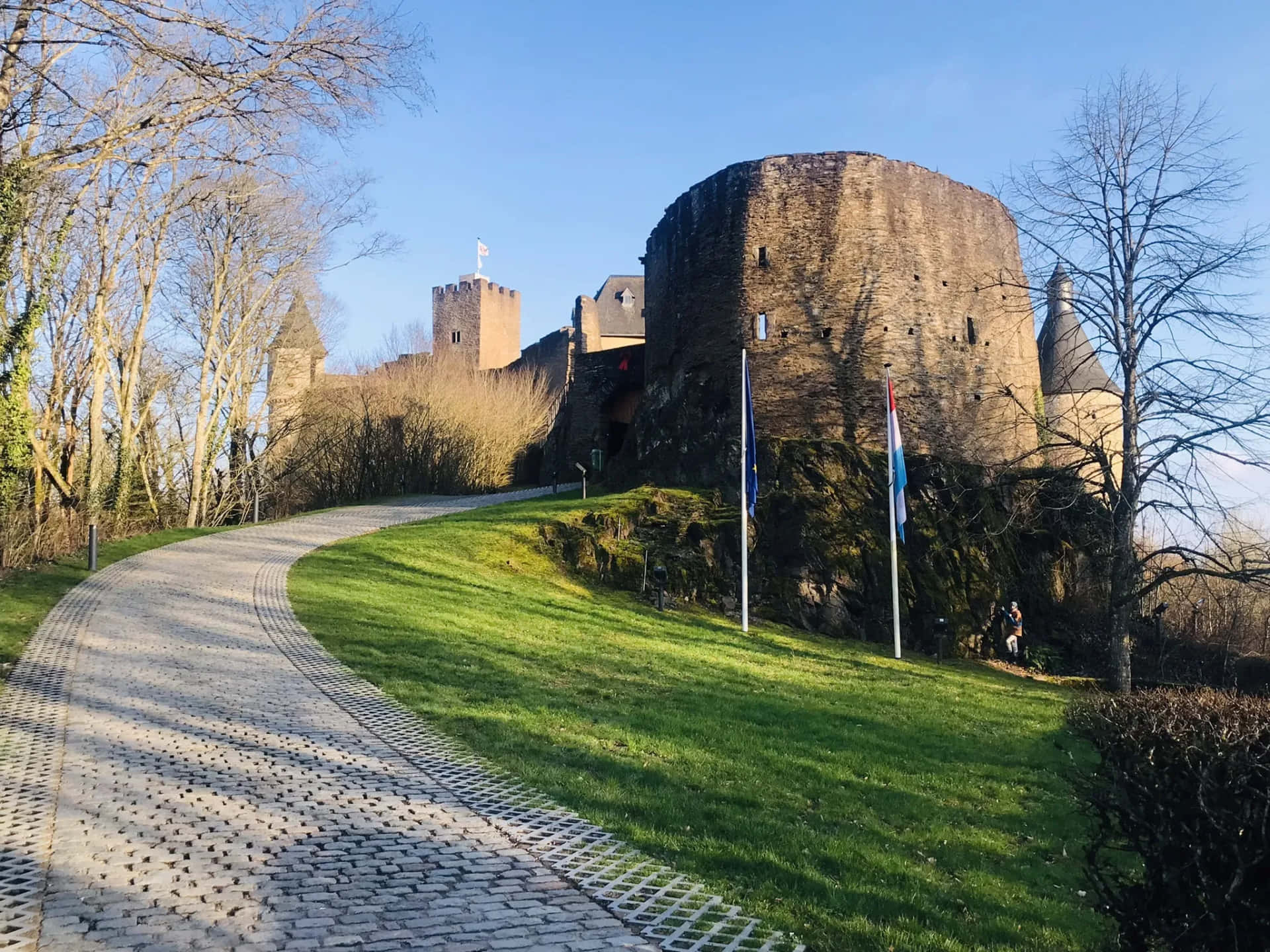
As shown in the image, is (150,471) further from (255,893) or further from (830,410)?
(255,893)

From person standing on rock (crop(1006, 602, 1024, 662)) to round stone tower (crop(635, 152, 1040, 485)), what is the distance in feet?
19.1

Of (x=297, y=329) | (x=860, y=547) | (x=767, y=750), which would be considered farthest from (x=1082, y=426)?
(x=297, y=329)

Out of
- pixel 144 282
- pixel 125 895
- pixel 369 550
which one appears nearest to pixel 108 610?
pixel 369 550

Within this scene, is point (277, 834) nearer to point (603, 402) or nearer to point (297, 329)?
point (297, 329)

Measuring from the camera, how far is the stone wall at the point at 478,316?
62.1m

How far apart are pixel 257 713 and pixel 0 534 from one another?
9.68m

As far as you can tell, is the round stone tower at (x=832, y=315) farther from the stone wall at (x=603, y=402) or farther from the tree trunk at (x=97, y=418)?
the tree trunk at (x=97, y=418)

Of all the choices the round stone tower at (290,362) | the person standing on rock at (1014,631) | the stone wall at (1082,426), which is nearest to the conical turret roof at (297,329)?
the round stone tower at (290,362)

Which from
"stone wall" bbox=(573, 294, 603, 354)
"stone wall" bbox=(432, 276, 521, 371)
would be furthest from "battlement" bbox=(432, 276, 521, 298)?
"stone wall" bbox=(573, 294, 603, 354)

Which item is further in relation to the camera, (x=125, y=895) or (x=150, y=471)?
(x=150, y=471)

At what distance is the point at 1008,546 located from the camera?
77.6 feet

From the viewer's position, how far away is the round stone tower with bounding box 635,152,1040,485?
2434 centimetres

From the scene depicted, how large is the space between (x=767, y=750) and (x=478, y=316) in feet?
189

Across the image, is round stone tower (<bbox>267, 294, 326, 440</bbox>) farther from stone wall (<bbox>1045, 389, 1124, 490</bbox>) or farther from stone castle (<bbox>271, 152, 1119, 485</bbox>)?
stone wall (<bbox>1045, 389, 1124, 490</bbox>)
